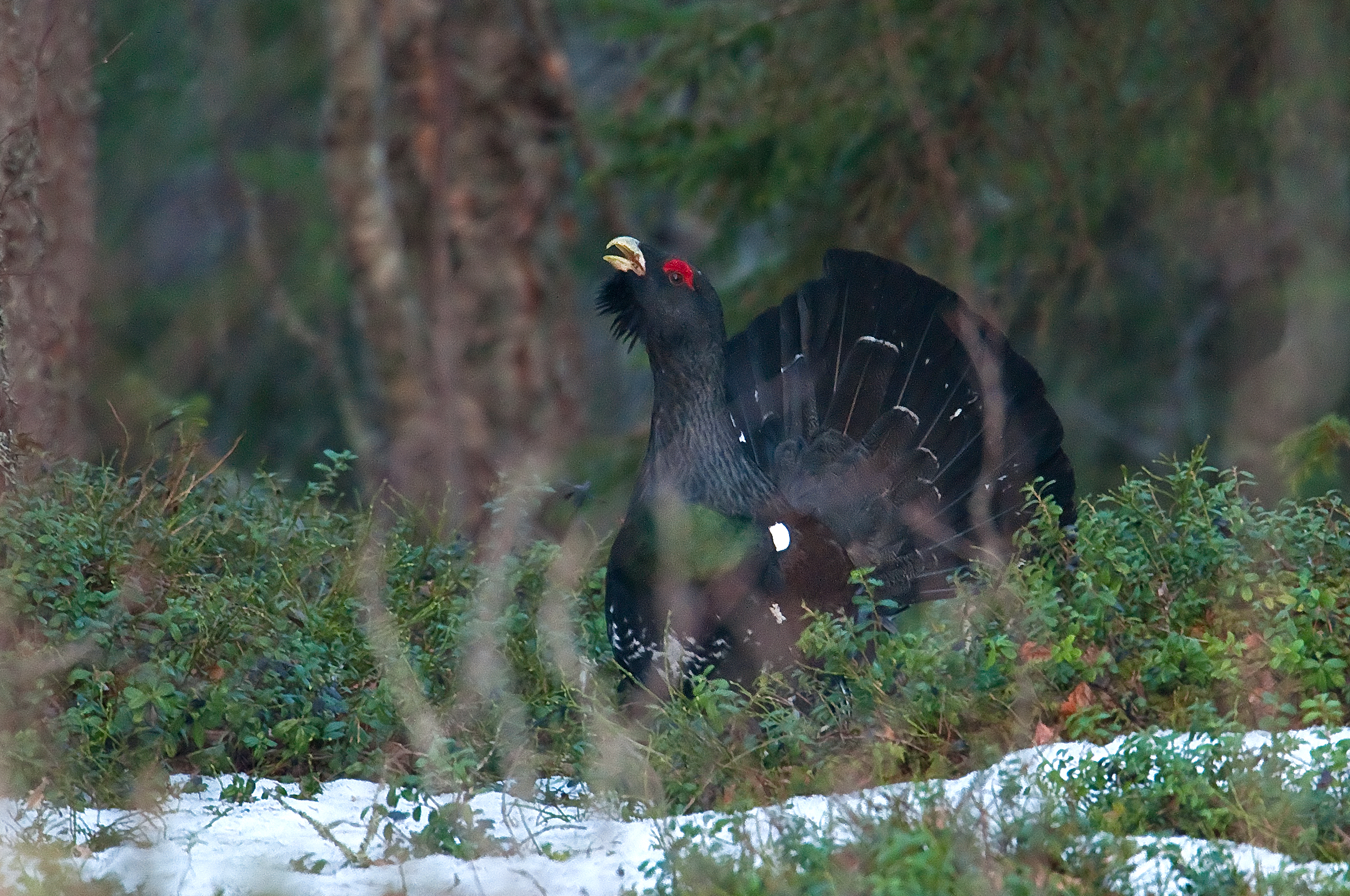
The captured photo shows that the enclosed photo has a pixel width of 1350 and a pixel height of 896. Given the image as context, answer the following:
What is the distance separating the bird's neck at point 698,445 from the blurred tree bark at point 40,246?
222 centimetres

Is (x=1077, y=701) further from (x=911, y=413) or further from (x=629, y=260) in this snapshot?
(x=629, y=260)

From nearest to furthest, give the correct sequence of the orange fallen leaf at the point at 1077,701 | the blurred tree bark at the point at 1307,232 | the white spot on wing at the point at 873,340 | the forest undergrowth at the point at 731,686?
the forest undergrowth at the point at 731,686 < the orange fallen leaf at the point at 1077,701 < the white spot on wing at the point at 873,340 < the blurred tree bark at the point at 1307,232

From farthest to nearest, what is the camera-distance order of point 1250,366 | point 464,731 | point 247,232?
point 247,232 < point 1250,366 < point 464,731

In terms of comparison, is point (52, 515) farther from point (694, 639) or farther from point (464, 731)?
point (694, 639)

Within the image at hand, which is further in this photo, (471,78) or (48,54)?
(471,78)

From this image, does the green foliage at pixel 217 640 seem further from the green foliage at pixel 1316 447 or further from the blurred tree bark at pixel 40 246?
the green foliage at pixel 1316 447

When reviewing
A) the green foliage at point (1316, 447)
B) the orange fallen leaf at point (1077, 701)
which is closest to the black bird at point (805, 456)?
the green foliage at point (1316, 447)

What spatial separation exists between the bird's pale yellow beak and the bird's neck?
326 mm

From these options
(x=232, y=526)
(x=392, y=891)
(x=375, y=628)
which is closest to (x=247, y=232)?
(x=232, y=526)

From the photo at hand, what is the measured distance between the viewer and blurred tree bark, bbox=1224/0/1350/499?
7758mm

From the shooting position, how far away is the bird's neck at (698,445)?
523cm

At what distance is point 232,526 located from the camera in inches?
232

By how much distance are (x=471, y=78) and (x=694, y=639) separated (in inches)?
218

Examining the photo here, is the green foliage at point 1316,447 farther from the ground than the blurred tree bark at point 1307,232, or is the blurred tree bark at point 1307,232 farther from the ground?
the blurred tree bark at point 1307,232
